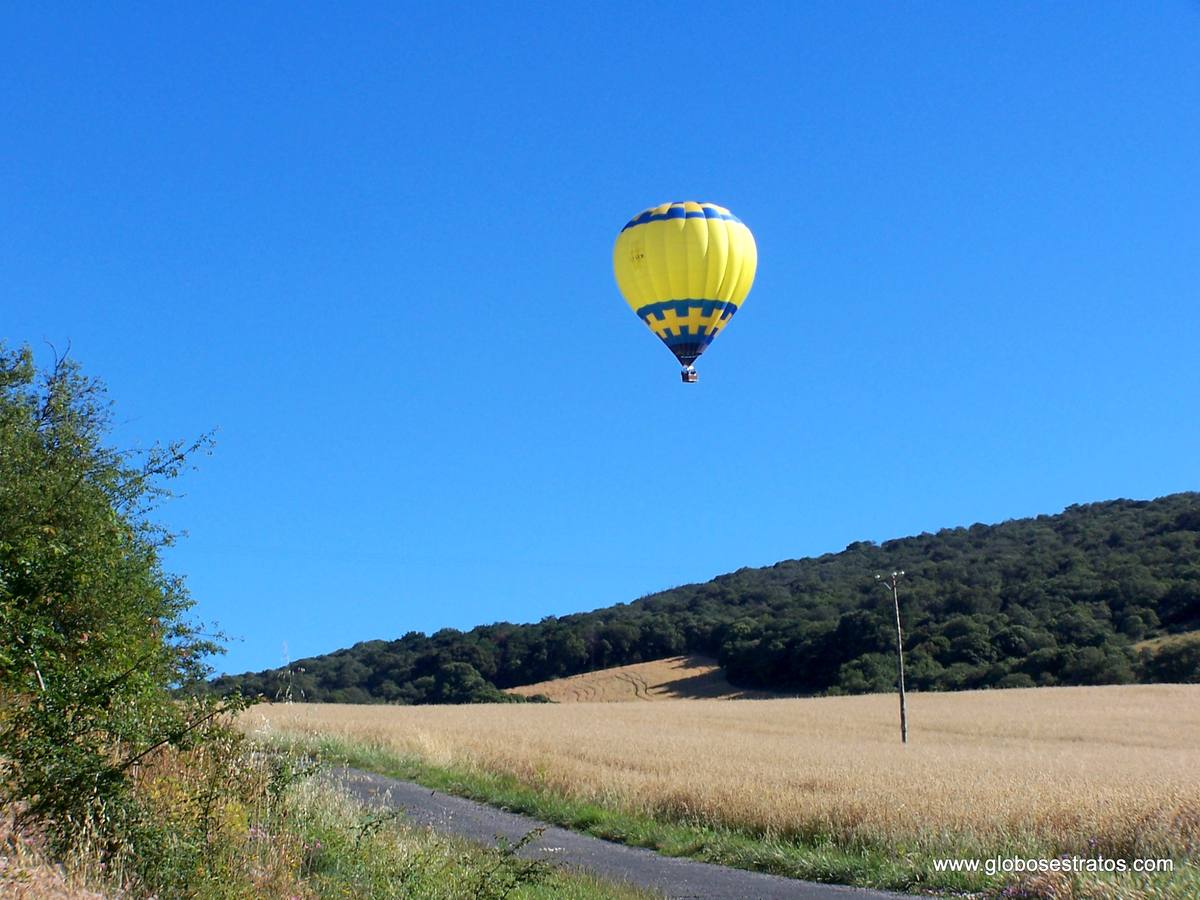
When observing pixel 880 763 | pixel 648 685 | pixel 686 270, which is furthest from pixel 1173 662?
pixel 686 270

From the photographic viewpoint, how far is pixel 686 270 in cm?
2583

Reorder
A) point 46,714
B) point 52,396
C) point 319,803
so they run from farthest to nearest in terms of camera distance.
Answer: point 52,396 < point 319,803 < point 46,714

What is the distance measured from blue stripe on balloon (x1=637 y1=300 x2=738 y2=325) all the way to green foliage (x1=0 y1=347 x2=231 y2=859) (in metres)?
12.7

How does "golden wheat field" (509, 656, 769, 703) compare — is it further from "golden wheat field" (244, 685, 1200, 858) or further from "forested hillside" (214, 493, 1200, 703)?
"golden wheat field" (244, 685, 1200, 858)

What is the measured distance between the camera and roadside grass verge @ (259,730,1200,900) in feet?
36.6

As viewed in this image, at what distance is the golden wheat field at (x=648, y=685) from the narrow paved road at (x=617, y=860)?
5736 cm

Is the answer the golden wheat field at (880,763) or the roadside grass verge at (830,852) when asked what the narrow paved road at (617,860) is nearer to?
the roadside grass verge at (830,852)

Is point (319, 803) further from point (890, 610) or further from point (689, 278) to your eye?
point (890, 610)

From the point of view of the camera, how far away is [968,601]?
8394 cm

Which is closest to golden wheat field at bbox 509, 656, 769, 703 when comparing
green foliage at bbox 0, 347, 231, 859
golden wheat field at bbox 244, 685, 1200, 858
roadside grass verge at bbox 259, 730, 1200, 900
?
golden wheat field at bbox 244, 685, 1200, 858

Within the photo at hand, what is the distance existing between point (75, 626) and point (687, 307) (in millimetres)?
17188

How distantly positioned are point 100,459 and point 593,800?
9.92 meters

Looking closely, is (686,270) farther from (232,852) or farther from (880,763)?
(232,852)

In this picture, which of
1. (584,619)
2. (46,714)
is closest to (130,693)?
(46,714)
